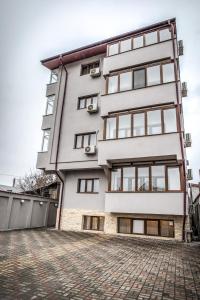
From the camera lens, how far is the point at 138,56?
1540 cm

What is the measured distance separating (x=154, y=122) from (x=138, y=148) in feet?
6.43

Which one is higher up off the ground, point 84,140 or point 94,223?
point 84,140

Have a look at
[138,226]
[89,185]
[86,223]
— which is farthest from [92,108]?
[138,226]

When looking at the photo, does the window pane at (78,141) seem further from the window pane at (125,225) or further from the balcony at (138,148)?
the window pane at (125,225)

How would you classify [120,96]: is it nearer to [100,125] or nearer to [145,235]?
[100,125]

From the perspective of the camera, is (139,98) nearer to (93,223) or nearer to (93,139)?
(93,139)

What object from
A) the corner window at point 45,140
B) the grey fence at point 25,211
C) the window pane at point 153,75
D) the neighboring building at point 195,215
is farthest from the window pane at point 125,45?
the grey fence at point 25,211

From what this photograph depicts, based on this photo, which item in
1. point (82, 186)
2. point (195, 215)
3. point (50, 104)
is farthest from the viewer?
point (195, 215)

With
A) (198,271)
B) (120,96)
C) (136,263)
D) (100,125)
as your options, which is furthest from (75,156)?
(198,271)

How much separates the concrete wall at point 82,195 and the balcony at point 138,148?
2.02m

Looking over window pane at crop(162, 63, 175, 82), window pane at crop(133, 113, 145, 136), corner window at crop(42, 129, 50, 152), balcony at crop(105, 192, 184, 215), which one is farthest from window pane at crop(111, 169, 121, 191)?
window pane at crop(162, 63, 175, 82)

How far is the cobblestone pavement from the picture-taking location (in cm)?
437

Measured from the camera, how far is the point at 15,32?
2158 cm

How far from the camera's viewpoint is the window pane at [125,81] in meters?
15.1
